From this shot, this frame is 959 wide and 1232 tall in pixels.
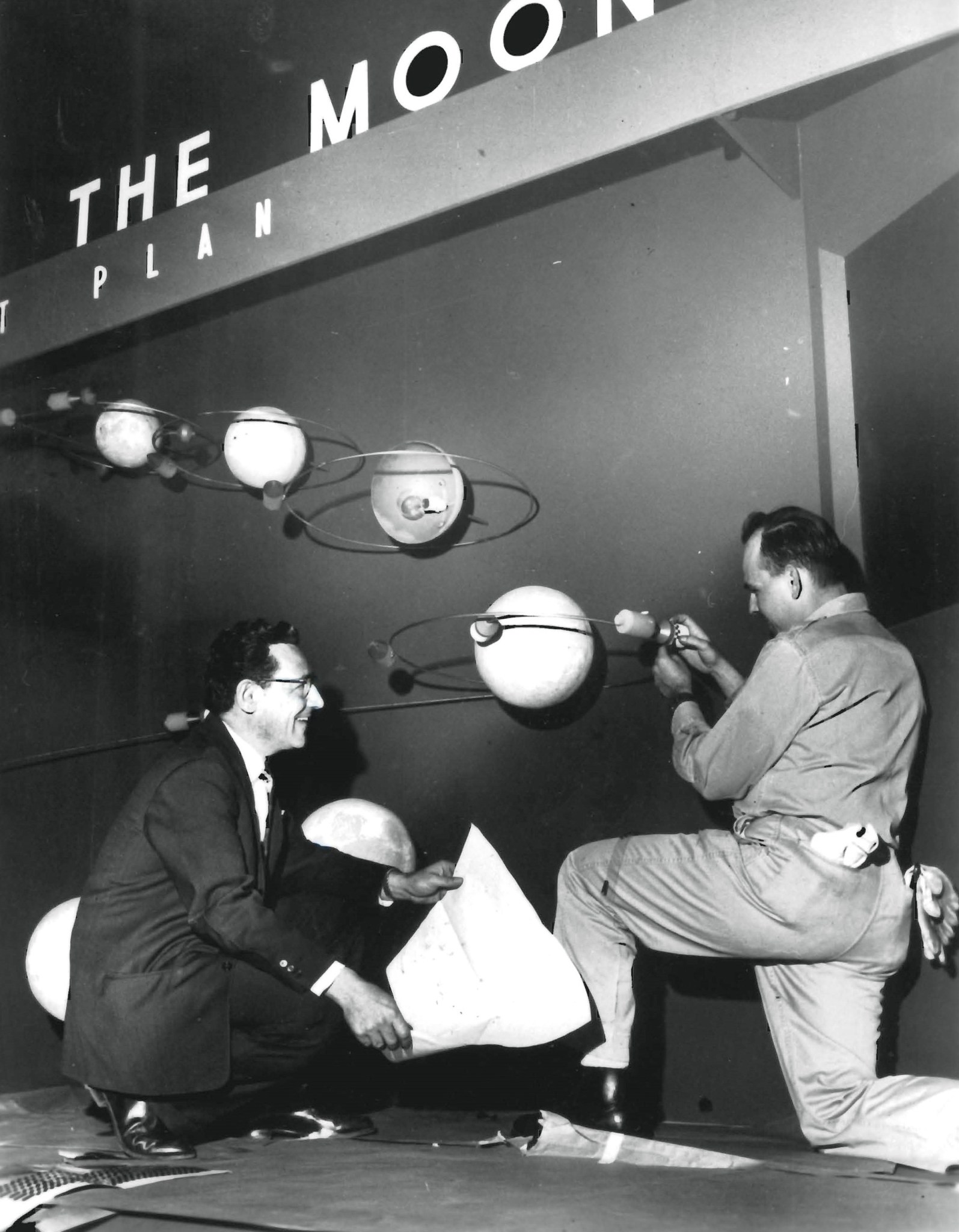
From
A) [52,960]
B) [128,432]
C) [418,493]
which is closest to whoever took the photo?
[52,960]

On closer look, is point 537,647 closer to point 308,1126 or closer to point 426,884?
point 426,884

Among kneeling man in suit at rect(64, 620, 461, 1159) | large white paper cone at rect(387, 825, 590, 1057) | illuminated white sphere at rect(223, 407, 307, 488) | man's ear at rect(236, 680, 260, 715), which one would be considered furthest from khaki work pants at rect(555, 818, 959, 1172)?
illuminated white sphere at rect(223, 407, 307, 488)

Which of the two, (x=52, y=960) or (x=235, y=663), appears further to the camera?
(x=52, y=960)

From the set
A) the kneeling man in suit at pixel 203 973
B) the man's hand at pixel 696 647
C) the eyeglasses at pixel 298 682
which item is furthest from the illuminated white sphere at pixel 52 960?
the man's hand at pixel 696 647

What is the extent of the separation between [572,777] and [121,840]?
164cm

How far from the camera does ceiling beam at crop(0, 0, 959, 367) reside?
3691 millimetres

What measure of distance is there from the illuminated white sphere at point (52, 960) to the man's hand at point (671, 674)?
206 cm

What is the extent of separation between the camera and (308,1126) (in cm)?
364

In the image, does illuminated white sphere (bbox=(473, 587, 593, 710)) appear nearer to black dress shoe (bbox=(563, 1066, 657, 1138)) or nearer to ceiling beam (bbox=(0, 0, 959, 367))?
black dress shoe (bbox=(563, 1066, 657, 1138))

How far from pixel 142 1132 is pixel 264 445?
2.55 m

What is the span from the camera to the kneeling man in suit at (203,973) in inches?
128

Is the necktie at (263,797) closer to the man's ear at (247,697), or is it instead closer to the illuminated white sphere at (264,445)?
the man's ear at (247,697)

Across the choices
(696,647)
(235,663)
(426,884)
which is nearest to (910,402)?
(696,647)

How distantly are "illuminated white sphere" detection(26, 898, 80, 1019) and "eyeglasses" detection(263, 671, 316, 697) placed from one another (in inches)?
41.6
